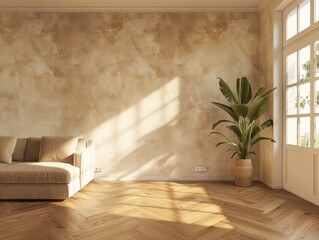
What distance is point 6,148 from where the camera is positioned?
4590mm

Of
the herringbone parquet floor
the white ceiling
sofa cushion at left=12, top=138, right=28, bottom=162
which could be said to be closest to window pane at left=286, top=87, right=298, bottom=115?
the herringbone parquet floor

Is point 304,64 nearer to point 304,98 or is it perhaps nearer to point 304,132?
point 304,98

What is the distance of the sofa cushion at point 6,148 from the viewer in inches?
178

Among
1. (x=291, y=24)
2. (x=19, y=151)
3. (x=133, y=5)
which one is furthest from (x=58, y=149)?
(x=291, y=24)

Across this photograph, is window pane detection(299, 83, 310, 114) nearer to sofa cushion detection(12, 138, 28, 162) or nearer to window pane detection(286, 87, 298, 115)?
window pane detection(286, 87, 298, 115)

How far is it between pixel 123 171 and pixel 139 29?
260cm

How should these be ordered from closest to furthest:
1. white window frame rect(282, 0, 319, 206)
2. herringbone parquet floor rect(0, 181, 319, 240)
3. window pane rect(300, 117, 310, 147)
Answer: herringbone parquet floor rect(0, 181, 319, 240)
white window frame rect(282, 0, 319, 206)
window pane rect(300, 117, 310, 147)

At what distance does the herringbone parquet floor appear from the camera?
2764mm

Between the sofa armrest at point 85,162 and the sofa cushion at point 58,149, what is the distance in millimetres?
225

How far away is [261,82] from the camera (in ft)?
17.7

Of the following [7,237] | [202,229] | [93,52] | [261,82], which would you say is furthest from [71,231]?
[261,82]

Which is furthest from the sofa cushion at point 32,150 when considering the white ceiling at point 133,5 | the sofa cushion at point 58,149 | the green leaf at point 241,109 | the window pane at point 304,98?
the window pane at point 304,98

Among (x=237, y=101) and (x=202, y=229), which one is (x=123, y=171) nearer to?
(x=237, y=101)

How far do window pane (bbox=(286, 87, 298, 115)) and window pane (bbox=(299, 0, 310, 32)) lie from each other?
0.87m
